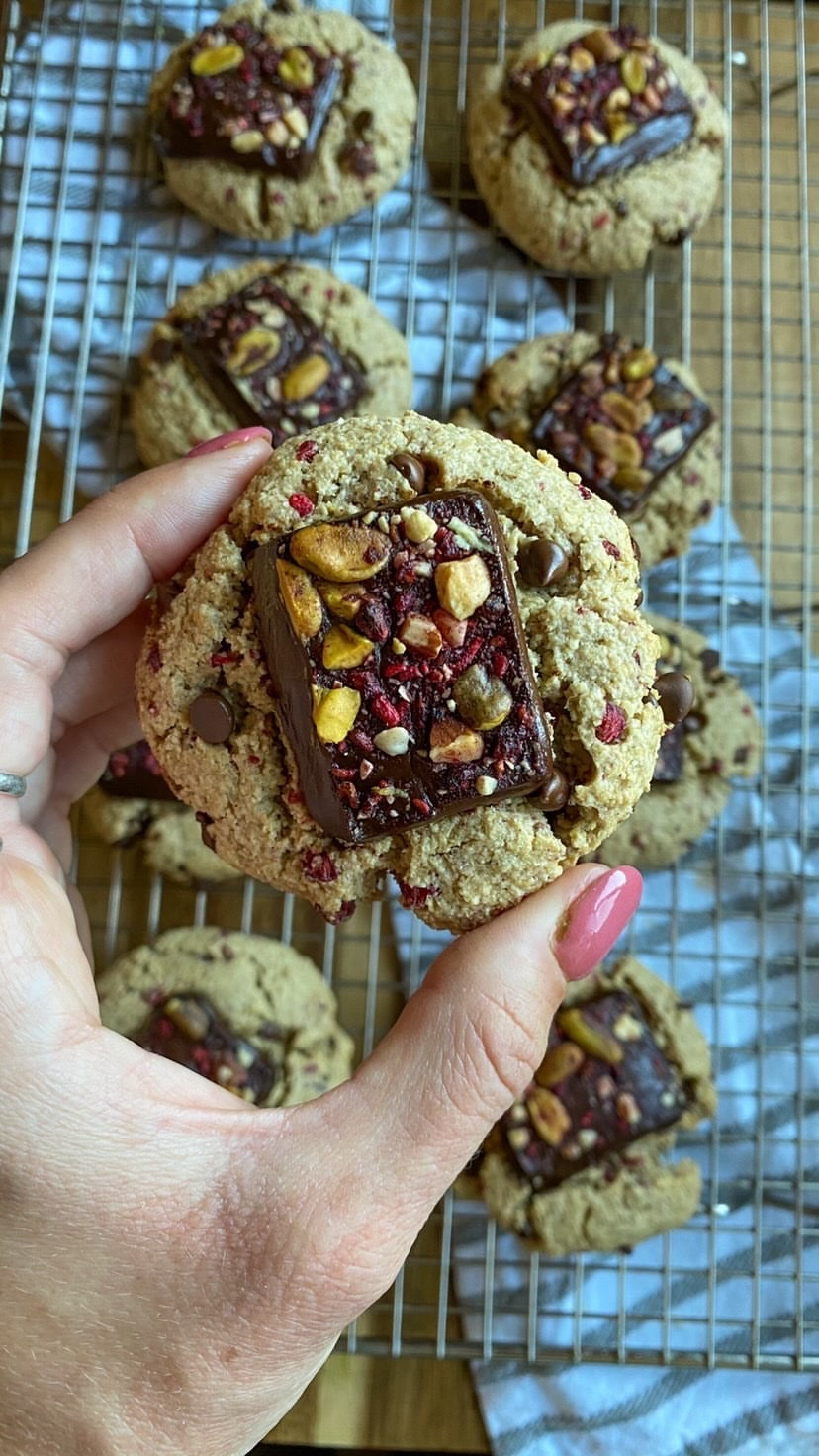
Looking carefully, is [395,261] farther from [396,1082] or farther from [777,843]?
[396,1082]

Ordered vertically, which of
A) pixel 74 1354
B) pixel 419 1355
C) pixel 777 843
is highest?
pixel 74 1354

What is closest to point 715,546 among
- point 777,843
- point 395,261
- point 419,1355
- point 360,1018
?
point 777,843

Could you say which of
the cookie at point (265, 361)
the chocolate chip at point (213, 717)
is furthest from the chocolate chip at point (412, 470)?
the cookie at point (265, 361)

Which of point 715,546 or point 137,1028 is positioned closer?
point 137,1028

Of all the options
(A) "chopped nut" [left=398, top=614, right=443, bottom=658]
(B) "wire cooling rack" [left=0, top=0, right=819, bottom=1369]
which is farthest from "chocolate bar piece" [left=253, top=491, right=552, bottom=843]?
(B) "wire cooling rack" [left=0, top=0, right=819, bottom=1369]

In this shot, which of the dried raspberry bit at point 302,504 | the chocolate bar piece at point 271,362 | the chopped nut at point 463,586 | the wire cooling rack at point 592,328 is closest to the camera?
the chopped nut at point 463,586

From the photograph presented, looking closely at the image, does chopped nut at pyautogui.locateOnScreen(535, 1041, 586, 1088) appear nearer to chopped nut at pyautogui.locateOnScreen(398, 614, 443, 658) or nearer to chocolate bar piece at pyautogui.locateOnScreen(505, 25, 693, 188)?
chopped nut at pyautogui.locateOnScreen(398, 614, 443, 658)

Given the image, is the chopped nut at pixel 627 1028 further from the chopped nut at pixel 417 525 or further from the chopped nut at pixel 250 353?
the chopped nut at pixel 250 353
